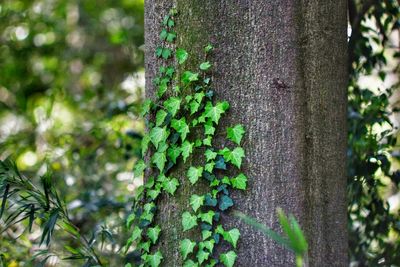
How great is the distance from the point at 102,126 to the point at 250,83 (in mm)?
3130

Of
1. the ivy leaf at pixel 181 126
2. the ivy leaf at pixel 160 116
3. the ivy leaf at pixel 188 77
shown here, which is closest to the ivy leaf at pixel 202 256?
the ivy leaf at pixel 181 126

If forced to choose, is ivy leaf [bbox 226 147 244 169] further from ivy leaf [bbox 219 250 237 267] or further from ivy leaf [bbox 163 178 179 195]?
ivy leaf [bbox 219 250 237 267]

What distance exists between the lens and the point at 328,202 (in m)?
3.06

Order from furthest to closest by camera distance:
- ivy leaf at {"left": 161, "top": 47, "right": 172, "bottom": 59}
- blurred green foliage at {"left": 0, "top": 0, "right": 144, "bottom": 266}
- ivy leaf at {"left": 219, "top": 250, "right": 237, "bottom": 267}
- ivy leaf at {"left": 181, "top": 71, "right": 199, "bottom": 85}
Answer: blurred green foliage at {"left": 0, "top": 0, "right": 144, "bottom": 266}
ivy leaf at {"left": 161, "top": 47, "right": 172, "bottom": 59}
ivy leaf at {"left": 181, "top": 71, "right": 199, "bottom": 85}
ivy leaf at {"left": 219, "top": 250, "right": 237, "bottom": 267}

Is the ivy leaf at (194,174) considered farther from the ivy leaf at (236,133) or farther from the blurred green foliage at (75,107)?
the blurred green foliage at (75,107)

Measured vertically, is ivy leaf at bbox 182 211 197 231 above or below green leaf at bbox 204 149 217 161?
below

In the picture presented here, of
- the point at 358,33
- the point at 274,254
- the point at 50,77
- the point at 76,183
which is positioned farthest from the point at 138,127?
the point at 50,77

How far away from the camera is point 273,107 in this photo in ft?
9.32

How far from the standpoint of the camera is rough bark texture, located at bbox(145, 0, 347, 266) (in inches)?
111

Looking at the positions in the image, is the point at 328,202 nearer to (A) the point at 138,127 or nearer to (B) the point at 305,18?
(B) the point at 305,18

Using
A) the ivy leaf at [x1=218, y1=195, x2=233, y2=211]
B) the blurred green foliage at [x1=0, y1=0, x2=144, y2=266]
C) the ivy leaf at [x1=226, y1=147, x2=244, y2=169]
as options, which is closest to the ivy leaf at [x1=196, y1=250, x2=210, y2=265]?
the ivy leaf at [x1=218, y1=195, x2=233, y2=211]

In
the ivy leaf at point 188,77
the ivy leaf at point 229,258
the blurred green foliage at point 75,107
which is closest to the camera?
the ivy leaf at point 229,258

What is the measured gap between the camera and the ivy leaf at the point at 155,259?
294 centimetres

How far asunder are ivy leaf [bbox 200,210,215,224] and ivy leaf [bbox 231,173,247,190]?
6.3 inches
